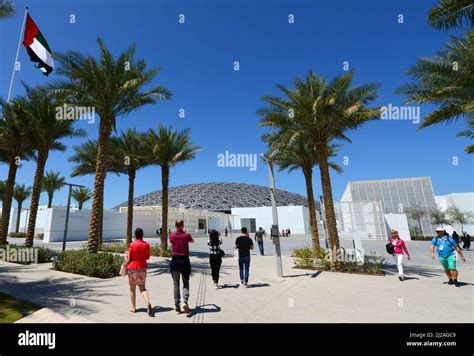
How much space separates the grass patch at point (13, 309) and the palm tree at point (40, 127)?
9.62 metres

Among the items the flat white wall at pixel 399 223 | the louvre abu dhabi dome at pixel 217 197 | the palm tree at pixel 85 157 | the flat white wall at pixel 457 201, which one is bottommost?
the flat white wall at pixel 399 223

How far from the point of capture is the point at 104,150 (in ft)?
38.3

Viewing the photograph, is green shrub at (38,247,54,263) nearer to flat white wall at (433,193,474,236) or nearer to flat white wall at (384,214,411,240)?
flat white wall at (384,214,411,240)

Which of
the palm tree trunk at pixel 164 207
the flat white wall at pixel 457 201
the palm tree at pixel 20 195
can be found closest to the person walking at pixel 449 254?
the palm tree trunk at pixel 164 207

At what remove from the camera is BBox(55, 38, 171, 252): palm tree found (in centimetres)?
1117

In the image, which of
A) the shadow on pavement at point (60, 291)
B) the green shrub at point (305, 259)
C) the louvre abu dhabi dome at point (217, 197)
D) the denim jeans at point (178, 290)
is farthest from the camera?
the louvre abu dhabi dome at point (217, 197)

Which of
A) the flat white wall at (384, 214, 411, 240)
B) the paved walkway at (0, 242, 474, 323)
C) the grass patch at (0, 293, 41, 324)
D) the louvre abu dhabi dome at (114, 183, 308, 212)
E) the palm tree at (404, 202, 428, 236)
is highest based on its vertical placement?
the louvre abu dhabi dome at (114, 183, 308, 212)

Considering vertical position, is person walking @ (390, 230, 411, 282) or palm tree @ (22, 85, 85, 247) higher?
palm tree @ (22, 85, 85, 247)

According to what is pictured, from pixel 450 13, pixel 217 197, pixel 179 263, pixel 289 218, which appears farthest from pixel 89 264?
pixel 217 197

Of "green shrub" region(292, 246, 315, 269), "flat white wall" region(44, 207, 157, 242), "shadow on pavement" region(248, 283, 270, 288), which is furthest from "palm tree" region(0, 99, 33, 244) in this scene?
"flat white wall" region(44, 207, 157, 242)

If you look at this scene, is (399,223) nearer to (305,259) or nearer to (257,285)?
(305,259)

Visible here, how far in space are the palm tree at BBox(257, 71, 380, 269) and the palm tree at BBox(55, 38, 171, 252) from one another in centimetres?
646

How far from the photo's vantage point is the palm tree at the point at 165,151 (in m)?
15.6

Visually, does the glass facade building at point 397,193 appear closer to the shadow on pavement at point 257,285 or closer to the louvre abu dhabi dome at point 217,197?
the louvre abu dhabi dome at point 217,197
